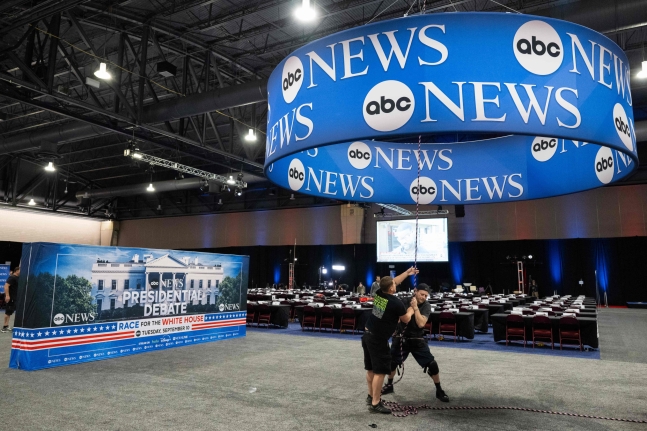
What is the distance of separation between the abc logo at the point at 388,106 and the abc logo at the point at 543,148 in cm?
225

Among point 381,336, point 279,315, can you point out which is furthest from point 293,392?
point 279,315

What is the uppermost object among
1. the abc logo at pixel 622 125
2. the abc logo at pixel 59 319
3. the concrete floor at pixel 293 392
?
the abc logo at pixel 622 125

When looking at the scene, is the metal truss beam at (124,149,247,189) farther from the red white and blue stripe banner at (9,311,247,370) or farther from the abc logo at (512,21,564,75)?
the abc logo at (512,21,564,75)

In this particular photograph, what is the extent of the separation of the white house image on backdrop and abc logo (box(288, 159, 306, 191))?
5003 mm

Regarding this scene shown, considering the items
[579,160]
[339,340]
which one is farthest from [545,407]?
[339,340]

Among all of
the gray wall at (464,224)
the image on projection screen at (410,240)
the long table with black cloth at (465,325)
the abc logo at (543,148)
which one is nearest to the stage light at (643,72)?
the long table with black cloth at (465,325)

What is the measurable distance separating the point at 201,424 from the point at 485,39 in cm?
375

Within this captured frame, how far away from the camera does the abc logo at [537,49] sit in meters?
2.28

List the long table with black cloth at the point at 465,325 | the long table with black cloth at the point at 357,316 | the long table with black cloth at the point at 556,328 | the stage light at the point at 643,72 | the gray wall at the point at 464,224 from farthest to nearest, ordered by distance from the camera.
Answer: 1. the gray wall at the point at 464,224
2. the long table with black cloth at the point at 357,316
3. the long table with black cloth at the point at 465,325
4. the stage light at the point at 643,72
5. the long table with black cloth at the point at 556,328

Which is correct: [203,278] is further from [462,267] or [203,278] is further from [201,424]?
[462,267]

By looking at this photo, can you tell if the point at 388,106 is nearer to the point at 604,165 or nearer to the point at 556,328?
the point at 604,165

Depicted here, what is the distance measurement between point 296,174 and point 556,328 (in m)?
7.67

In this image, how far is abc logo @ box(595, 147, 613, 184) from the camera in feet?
11.1

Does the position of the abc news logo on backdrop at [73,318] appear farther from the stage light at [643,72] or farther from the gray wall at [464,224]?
the gray wall at [464,224]
